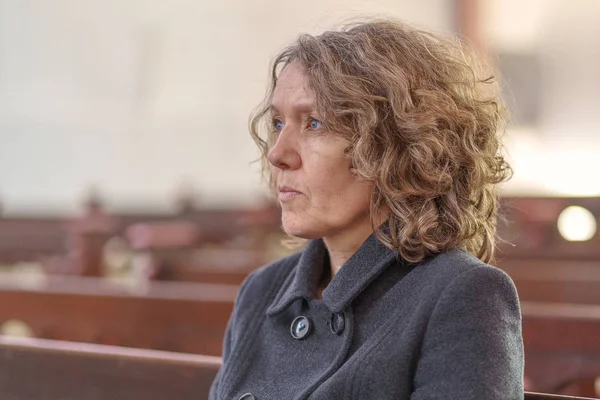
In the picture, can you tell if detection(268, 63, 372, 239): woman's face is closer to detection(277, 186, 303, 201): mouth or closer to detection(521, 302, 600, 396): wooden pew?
detection(277, 186, 303, 201): mouth

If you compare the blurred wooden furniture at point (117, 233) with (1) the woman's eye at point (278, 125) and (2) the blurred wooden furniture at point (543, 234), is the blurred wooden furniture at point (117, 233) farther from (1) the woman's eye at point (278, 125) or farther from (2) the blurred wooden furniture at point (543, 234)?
(1) the woman's eye at point (278, 125)

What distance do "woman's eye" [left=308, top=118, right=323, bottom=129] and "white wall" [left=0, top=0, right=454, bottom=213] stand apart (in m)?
6.08

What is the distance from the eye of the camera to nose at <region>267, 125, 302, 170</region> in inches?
53.6

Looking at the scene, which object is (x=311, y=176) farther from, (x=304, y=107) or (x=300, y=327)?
(x=300, y=327)

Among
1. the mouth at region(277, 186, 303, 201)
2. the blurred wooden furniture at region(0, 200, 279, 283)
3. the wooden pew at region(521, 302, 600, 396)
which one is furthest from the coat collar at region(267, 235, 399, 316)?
the blurred wooden furniture at region(0, 200, 279, 283)

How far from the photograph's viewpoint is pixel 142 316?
11.9 feet

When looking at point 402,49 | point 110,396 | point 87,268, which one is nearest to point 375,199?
point 402,49

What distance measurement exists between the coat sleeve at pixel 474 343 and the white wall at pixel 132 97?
631cm

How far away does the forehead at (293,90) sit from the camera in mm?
1359

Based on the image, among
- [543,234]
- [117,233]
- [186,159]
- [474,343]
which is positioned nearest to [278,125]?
[474,343]

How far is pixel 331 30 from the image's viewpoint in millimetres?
1428

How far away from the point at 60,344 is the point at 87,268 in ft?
8.58

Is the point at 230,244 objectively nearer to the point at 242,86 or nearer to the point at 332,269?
the point at 242,86

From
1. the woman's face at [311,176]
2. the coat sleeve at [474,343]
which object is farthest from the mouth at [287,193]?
the coat sleeve at [474,343]
